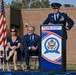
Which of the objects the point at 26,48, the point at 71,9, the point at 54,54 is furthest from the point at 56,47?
the point at 71,9

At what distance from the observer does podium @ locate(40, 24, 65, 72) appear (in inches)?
321

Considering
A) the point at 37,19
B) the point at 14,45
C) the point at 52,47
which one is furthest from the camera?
the point at 37,19

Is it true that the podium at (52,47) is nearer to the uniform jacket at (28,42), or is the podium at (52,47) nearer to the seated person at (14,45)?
the seated person at (14,45)

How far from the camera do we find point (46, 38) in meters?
8.20

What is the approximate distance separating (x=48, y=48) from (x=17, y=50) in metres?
2.77

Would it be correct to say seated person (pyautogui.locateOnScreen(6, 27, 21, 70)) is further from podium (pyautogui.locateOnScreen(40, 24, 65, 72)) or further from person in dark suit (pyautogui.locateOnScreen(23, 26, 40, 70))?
podium (pyautogui.locateOnScreen(40, 24, 65, 72))

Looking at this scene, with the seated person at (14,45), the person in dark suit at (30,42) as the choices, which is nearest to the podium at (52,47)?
the seated person at (14,45)

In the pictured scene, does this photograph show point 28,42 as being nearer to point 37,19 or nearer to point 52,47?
point 52,47

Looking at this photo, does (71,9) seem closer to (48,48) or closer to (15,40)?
(15,40)

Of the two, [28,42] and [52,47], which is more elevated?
[52,47]

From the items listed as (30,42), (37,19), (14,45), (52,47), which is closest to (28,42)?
(30,42)

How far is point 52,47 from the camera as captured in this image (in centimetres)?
817

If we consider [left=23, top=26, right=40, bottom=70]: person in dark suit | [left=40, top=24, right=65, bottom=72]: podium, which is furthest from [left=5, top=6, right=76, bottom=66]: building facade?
[left=40, top=24, right=65, bottom=72]: podium

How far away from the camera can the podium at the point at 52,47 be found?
8156 millimetres
